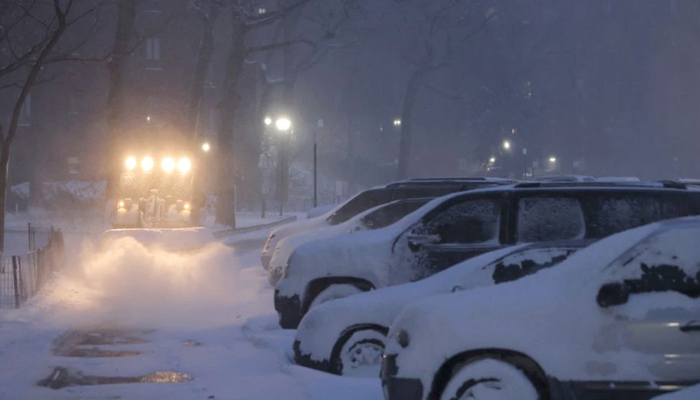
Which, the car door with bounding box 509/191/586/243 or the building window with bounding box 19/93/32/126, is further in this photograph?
the building window with bounding box 19/93/32/126

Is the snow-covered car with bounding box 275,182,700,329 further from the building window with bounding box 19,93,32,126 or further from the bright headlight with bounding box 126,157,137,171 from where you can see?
the building window with bounding box 19,93,32,126

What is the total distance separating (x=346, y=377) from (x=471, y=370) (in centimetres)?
283

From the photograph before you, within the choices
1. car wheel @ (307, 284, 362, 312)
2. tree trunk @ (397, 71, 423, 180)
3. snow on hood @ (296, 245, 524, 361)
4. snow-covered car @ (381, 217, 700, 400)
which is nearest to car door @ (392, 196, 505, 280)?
car wheel @ (307, 284, 362, 312)

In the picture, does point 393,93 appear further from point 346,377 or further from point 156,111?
point 346,377

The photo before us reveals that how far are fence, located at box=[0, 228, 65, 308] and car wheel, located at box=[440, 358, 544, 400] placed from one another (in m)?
10.3

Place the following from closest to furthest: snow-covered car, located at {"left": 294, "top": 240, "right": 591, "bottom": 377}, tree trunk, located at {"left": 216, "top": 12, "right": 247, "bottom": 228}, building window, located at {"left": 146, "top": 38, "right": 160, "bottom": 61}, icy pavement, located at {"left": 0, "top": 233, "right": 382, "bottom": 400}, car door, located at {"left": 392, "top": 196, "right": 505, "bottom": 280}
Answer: snow-covered car, located at {"left": 294, "top": 240, "right": 591, "bottom": 377}
icy pavement, located at {"left": 0, "top": 233, "right": 382, "bottom": 400}
car door, located at {"left": 392, "top": 196, "right": 505, "bottom": 280}
tree trunk, located at {"left": 216, "top": 12, "right": 247, "bottom": 228}
building window, located at {"left": 146, "top": 38, "right": 160, "bottom": 61}

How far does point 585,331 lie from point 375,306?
2931mm

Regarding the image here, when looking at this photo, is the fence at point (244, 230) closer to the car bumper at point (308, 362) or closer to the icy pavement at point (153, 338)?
the icy pavement at point (153, 338)

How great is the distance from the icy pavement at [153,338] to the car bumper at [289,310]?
24 cm

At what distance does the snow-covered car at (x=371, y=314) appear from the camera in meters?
8.52

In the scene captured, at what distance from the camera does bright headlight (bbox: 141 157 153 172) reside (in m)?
25.5

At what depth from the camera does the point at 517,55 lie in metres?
68.6

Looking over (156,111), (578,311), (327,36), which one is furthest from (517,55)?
(578,311)

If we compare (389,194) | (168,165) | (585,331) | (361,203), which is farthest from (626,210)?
(168,165)
